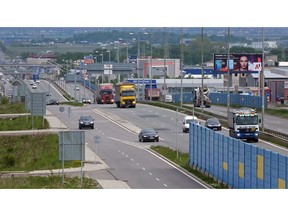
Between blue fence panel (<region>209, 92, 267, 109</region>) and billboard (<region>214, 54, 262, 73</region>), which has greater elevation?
billboard (<region>214, 54, 262, 73</region>)

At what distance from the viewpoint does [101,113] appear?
90938mm

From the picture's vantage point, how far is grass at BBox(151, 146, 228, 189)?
38.3 metres

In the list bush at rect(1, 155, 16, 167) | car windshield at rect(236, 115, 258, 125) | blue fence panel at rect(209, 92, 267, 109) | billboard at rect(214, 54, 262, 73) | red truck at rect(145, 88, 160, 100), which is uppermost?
A: billboard at rect(214, 54, 262, 73)

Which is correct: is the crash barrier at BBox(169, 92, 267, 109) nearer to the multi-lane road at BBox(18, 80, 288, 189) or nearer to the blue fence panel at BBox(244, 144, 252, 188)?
the multi-lane road at BBox(18, 80, 288, 189)

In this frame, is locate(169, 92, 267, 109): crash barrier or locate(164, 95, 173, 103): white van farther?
locate(164, 95, 173, 103): white van

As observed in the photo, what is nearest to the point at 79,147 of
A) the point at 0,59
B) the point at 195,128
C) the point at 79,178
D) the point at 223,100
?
the point at 79,178

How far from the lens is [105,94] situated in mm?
115688

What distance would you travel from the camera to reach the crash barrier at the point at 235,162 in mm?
30931

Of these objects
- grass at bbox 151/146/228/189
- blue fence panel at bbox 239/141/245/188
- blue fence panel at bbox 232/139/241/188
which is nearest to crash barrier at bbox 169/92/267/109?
grass at bbox 151/146/228/189

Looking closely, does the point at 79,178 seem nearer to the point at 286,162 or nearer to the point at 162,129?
the point at 286,162

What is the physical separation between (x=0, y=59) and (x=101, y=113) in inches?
3772

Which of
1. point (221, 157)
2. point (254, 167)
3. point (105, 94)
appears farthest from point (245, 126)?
point (105, 94)

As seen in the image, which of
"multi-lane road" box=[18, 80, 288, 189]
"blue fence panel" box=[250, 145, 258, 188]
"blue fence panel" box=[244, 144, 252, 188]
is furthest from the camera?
"multi-lane road" box=[18, 80, 288, 189]

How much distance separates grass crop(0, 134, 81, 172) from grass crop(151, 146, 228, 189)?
15.6ft
